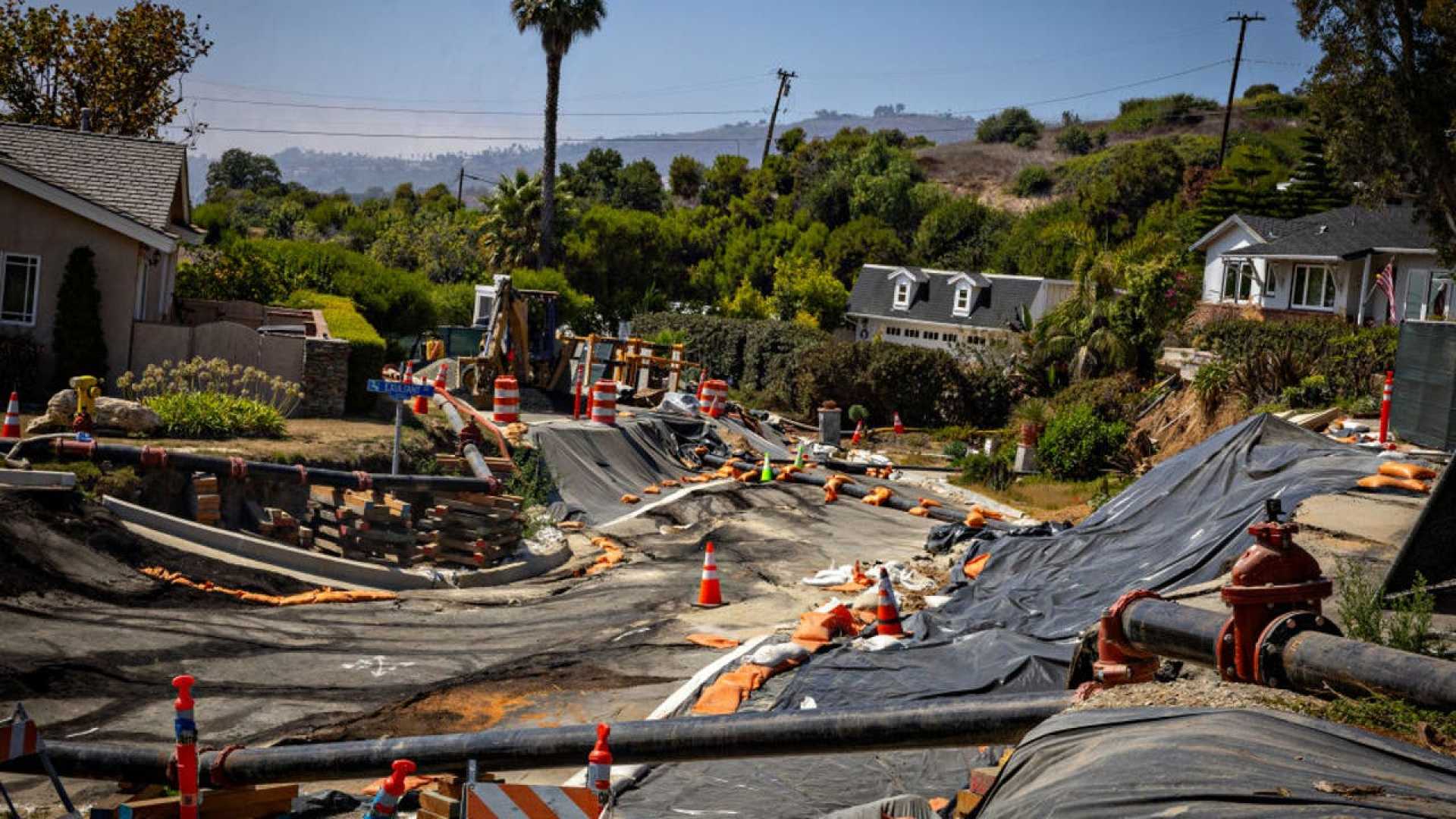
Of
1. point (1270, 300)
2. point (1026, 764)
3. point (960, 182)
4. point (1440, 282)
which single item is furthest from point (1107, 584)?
point (960, 182)

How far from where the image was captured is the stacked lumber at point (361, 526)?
17.7 metres

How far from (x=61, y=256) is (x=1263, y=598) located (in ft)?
73.7

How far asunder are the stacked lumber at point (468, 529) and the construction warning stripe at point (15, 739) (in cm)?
1128

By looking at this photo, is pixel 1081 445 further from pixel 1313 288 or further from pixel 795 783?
pixel 795 783

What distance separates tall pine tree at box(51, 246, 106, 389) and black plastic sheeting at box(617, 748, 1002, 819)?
17694 millimetres

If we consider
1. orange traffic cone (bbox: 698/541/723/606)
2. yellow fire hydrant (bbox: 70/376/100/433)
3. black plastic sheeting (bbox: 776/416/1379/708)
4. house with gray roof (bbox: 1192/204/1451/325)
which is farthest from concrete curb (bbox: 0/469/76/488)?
house with gray roof (bbox: 1192/204/1451/325)

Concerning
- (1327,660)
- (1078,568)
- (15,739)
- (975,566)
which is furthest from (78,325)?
(1327,660)

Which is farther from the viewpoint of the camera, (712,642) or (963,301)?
(963,301)

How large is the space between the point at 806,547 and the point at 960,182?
8766 centimetres

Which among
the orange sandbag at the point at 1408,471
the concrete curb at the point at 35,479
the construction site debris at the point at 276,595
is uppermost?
the orange sandbag at the point at 1408,471

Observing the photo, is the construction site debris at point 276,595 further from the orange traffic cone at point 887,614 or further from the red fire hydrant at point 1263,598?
the red fire hydrant at point 1263,598

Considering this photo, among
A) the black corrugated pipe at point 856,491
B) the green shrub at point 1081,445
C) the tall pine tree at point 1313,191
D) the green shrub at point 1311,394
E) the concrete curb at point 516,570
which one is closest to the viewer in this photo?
the concrete curb at point 516,570

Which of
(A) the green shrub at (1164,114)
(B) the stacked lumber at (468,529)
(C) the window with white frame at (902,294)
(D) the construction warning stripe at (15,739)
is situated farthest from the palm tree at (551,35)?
(A) the green shrub at (1164,114)

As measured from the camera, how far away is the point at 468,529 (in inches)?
729
